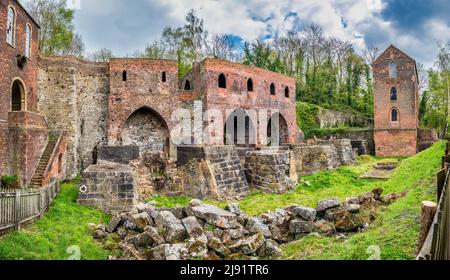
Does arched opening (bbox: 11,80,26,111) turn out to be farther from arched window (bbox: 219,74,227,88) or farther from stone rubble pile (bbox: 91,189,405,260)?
arched window (bbox: 219,74,227,88)

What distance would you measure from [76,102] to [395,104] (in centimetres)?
2661

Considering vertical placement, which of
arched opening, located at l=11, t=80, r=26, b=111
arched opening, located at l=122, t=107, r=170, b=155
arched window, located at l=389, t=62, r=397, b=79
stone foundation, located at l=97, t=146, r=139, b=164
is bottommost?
stone foundation, located at l=97, t=146, r=139, b=164

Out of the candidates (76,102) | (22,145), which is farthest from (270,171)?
(76,102)

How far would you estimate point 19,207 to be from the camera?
7.73 meters

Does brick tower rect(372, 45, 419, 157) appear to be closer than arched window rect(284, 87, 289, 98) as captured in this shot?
Yes

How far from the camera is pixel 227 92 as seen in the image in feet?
74.7

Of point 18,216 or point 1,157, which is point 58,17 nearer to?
point 1,157

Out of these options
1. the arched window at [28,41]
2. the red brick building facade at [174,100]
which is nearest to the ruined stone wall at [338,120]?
the red brick building facade at [174,100]

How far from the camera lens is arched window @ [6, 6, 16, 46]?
12.6 meters

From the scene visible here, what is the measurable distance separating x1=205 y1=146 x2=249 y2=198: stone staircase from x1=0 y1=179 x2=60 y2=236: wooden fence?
6.73 meters

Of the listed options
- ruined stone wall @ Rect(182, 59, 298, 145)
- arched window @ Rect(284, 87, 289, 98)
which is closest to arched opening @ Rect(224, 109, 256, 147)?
ruined stone wall @ Rect(182, 59, 298, 145)

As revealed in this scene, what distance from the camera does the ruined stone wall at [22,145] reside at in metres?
12.5
